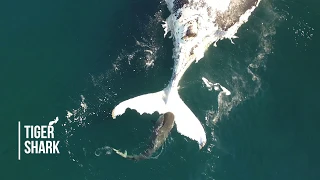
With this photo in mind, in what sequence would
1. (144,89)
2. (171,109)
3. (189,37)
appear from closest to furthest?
(171,109) < (189,37) < (144,89)

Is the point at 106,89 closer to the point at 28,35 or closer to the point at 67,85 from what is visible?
the point at 67,85

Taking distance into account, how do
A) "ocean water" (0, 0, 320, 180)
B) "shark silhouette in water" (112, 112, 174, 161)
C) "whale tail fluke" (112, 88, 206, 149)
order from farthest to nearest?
"ocean water" (0, 0, 320, 180) < "shark silhouette in water" (112, 112, 174, 161) < "whale tail fluke" (112, 88, 206, 149)

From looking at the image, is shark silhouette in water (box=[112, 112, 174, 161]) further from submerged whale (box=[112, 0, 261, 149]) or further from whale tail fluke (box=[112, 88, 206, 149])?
submerged whale (box=[112, 0, 261, 149])

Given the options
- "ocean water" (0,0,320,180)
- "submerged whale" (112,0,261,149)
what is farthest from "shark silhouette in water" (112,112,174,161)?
"submerged whale" (112,0,261,149)

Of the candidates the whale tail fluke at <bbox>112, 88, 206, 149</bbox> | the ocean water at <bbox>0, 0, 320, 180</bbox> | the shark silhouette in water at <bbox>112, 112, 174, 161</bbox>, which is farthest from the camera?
the ocean water at <bbox>0, 0, 320, 180</bbox>

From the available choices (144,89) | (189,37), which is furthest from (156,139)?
(189,37)

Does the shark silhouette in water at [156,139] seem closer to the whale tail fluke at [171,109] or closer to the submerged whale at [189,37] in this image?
the whale tail fluke at [171,109]

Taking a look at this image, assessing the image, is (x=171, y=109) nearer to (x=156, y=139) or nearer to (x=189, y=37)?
(x=156, y=139)
